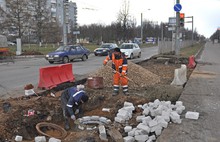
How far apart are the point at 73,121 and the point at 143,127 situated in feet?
6.93

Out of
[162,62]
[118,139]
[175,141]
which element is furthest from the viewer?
[162,62]

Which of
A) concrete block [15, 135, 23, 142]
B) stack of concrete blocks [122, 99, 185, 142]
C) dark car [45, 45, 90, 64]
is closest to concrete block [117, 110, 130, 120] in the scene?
stack of concrete blocks [122, 99, 185, 142]

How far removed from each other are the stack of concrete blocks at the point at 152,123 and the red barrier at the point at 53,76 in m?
4.31

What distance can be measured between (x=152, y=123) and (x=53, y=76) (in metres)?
5.48

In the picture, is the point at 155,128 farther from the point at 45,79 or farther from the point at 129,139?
the point at 45,79

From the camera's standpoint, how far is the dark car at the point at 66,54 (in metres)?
23.0

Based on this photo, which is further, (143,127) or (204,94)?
(204,94)

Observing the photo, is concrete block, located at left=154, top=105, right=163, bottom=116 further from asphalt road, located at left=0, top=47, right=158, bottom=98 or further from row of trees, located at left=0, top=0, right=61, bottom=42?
row of trees, located at left=0, top=0, right=61, bottom=42

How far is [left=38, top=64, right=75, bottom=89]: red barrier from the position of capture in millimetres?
9422

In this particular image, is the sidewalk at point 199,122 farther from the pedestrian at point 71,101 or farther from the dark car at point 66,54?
the dark car at point 66,54

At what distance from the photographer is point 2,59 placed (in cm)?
2709

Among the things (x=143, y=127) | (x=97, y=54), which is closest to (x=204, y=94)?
(x=143, y=127)

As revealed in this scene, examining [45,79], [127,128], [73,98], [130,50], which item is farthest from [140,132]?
[130,50]

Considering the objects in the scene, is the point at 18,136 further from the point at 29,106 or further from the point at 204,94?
the point at 204,94
